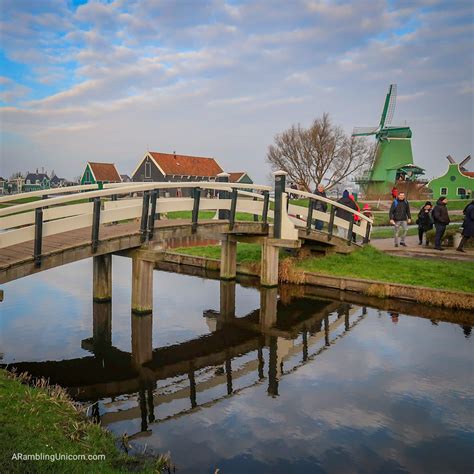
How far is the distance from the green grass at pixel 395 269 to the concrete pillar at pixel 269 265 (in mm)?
1317

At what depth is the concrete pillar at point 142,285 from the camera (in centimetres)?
930

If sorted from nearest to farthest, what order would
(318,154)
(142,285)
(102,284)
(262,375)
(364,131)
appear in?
(262,375)
(142,285)
(102,284)
(318,154)
(364,131)

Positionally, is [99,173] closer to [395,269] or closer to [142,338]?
[395,269]

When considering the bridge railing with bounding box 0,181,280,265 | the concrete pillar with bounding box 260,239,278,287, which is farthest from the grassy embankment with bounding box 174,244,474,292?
the bridge railing with bounding box 0,181,280,265

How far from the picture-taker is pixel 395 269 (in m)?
12.6

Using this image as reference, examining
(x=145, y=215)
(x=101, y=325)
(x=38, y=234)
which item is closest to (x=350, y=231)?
(x=145, y=215)

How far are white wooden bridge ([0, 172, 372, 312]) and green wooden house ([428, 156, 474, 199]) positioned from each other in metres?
45.5

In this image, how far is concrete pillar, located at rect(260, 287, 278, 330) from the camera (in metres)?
10.0

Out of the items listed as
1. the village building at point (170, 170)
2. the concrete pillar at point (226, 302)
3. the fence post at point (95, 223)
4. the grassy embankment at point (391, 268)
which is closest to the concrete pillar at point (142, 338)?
the concrete pillar at point (226, 302)

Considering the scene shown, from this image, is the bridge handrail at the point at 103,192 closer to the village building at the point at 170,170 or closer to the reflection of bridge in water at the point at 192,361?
the reflection of bridge in water at the point at 192,361

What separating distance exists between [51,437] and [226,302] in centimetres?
725

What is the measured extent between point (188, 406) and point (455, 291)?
7435 mm

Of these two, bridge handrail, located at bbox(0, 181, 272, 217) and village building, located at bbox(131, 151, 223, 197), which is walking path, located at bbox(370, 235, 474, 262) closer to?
bridge handrail, located at bbox(0, 181, 272, 217)

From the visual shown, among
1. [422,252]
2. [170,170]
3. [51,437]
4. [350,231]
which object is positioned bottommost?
[51,437]
